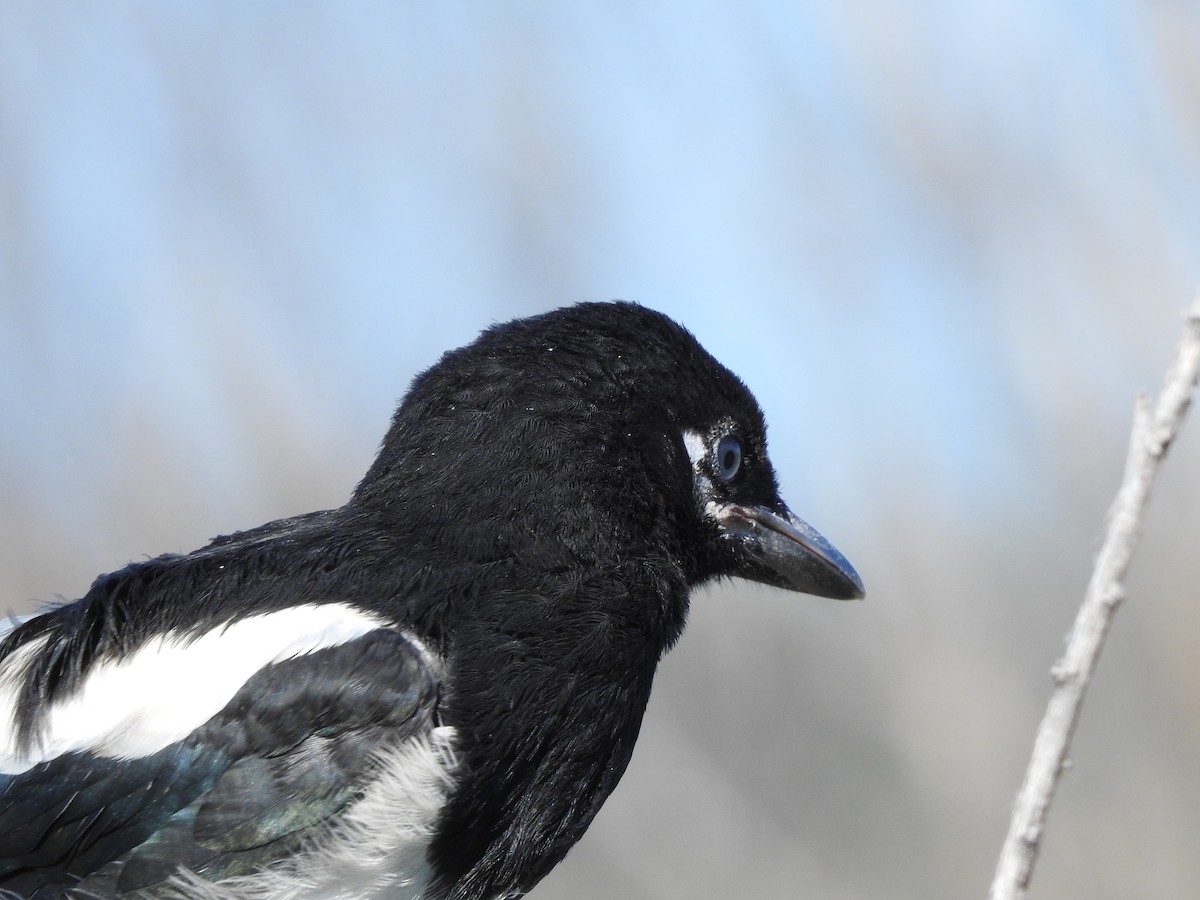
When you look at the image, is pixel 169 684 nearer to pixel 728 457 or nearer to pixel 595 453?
pixel 595 453

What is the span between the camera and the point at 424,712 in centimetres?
229

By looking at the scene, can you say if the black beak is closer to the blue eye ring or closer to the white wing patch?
the blue eye ring

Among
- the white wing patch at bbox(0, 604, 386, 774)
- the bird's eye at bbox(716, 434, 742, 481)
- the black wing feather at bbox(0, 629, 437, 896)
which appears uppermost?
the bird's eye at bbox(716, 434, 742, 481)

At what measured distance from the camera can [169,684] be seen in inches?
90.5

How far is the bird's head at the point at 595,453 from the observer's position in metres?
2.56

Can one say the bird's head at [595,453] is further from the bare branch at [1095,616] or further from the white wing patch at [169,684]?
the bare branch at [1095,616]

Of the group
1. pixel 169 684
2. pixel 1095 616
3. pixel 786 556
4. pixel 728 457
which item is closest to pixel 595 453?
pixel 728 457

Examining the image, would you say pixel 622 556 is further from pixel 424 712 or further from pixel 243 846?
pixel 243 846

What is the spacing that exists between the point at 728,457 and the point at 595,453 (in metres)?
0.38

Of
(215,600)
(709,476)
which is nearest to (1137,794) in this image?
(709,476)

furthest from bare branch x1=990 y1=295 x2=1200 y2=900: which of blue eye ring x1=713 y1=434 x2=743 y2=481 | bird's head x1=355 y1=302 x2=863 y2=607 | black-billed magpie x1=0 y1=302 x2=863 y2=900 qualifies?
blue eye ring x1=713 y1=434 x2=743 y2=481

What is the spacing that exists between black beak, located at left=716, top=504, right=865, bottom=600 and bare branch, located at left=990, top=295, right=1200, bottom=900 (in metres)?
1.16

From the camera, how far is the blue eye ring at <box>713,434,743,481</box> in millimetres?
2877

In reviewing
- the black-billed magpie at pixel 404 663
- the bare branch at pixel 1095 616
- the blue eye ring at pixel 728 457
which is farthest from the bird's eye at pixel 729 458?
the bare branch at pixel 1095 616
